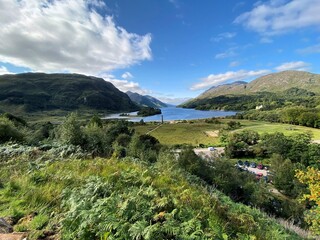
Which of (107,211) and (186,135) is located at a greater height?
(107,211)

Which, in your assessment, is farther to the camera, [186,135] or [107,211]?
[186,135]

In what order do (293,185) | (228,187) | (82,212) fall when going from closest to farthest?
(82,212), (228,187), (293,185)

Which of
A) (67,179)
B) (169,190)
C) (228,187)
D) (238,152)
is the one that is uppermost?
(67,179)

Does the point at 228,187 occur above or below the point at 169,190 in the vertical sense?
below

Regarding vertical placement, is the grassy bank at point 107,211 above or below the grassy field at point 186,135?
above

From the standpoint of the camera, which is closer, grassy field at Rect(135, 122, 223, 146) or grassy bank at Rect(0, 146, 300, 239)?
grassy bank at Rect(0, 146, 300, 239)

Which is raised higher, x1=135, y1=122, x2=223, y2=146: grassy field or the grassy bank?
the grassy bank

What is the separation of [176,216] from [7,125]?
2128cm

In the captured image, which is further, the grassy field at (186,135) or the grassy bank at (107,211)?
the grassy field at (186,135)

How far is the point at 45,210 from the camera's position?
4.43 metres

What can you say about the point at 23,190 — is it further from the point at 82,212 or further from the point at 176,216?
the point at 176,216

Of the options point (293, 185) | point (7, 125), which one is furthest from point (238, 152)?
point (7, 125)

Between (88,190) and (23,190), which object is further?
(23,190)

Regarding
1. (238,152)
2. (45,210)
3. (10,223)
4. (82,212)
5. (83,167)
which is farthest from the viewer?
(238,152)
